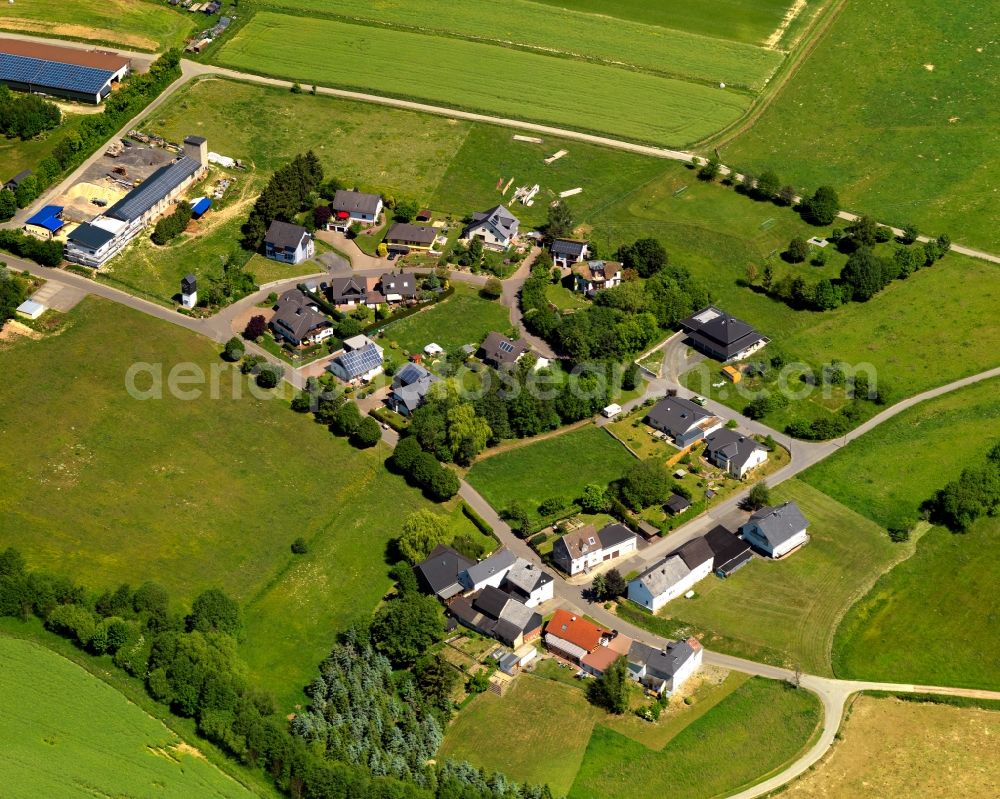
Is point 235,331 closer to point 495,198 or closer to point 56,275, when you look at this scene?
point 56,275

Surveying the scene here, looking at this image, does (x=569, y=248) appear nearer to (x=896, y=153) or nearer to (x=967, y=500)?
(x=896, y=153)

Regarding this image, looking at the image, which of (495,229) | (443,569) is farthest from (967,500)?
(495,229)

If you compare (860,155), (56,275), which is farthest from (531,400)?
(860,155)

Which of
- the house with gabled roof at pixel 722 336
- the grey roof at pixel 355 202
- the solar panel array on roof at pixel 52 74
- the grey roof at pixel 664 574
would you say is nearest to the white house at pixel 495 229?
the grey roof at pixel 355 202

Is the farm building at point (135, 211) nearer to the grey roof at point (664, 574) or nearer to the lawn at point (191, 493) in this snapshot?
the lawn at point (191, 493)

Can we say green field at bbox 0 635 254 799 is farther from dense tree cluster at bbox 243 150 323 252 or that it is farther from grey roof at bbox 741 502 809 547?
dense tree cluster at bbox 243 150 323 252

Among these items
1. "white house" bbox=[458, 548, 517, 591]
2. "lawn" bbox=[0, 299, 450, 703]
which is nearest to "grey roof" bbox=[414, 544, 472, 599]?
"white house" bbox=[458, 548, 517, 591]
